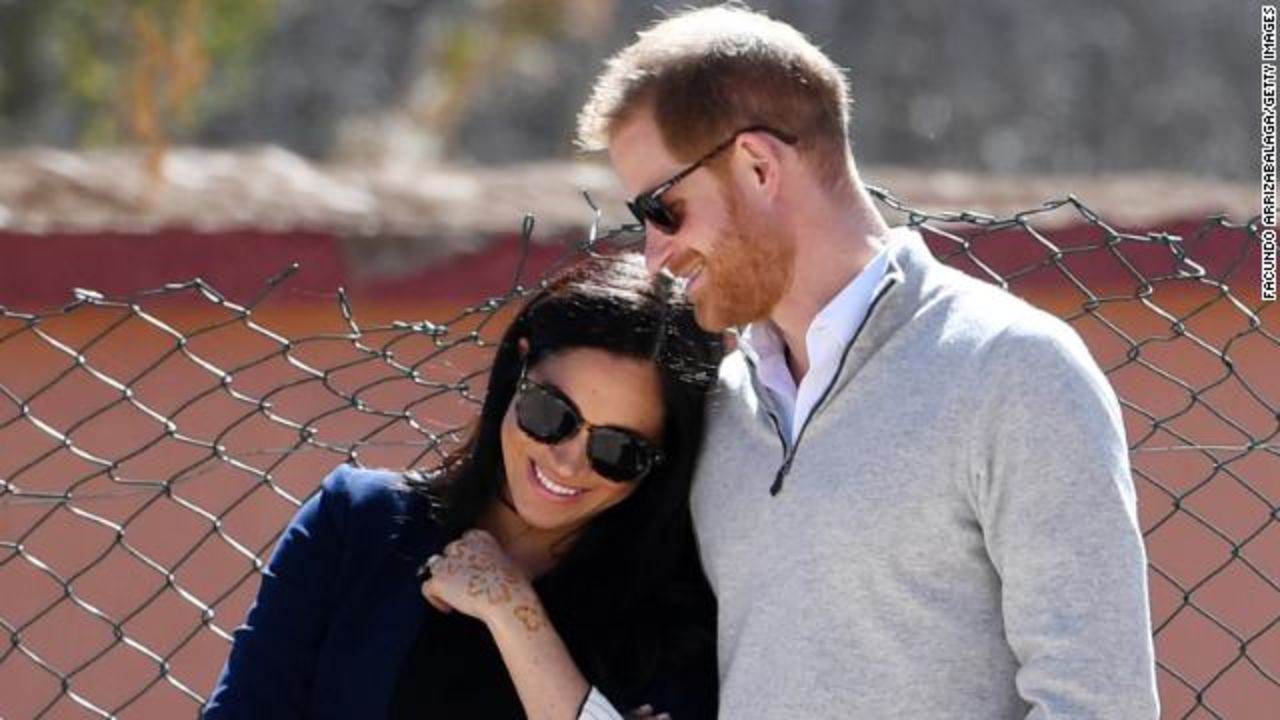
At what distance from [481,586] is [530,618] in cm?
7

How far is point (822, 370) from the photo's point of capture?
253 cm

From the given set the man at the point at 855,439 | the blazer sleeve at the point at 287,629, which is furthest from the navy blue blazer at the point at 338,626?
the man at the point at 855,439

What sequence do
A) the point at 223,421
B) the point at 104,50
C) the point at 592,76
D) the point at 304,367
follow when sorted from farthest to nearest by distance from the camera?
the point at 592,76 < the point at 104,50 < the point at 223,421 < the point at 304,367

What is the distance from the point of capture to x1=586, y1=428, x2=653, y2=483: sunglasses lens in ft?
9.11

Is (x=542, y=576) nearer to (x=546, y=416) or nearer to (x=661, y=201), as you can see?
(x=546, y=416)

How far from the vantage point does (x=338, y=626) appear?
282 centimetres

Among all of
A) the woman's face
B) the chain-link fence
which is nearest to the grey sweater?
the woman's face

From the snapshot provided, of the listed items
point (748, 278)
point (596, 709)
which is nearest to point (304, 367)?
point (596, 709)

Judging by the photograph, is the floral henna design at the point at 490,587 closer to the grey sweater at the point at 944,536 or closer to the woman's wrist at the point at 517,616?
the woman's wrist at the point at 517,616

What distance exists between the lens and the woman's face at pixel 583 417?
9.13 ft

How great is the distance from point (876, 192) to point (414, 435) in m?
0.97

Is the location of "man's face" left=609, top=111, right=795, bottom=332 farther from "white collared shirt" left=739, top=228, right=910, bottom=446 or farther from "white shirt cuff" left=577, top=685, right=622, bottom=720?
"white shirt cuff" left=577, top=685, right=622, bottom=720

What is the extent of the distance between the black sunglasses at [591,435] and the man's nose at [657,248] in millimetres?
214

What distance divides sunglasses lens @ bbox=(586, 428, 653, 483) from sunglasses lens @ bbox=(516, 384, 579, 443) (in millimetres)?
32
